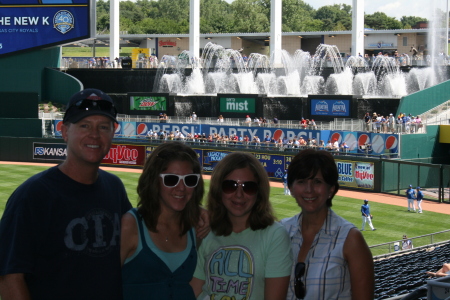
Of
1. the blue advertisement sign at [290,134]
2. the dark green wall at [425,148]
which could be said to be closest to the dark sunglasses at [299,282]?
the blue advertisement sign at [290,134]

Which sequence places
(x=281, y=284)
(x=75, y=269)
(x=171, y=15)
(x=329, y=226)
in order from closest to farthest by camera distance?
(x=75, y=269), (x=281, y=284), (x=329, y=226), (x=171, y=15)

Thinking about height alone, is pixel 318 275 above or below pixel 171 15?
below

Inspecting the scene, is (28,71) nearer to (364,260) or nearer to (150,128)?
(150,128)

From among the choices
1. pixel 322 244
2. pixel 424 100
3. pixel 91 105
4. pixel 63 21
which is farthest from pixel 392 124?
pixel 91 105

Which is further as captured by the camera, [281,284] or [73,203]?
[281,284]

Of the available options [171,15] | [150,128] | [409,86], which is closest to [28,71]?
[150,128]

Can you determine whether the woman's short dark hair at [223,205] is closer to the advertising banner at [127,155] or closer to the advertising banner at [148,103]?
the advertising banner at [127,155]

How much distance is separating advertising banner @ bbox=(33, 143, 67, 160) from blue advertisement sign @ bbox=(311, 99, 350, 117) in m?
15.8

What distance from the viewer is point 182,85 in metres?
48.0

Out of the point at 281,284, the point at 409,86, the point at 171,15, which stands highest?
Answer: the point at 171,15

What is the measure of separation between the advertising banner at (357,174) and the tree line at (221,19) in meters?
73.2

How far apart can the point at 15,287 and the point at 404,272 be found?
835cm

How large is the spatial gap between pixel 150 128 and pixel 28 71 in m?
15.3

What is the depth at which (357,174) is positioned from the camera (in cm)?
3106
